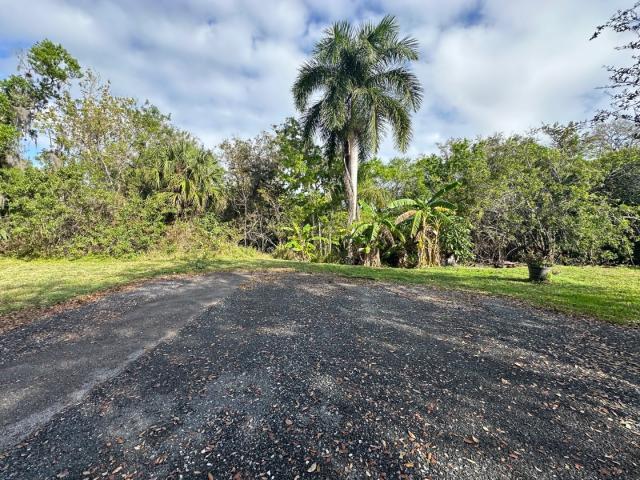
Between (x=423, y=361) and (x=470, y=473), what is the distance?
138 centimetres

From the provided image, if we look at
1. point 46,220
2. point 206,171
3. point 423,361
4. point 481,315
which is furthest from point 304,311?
point 206,171

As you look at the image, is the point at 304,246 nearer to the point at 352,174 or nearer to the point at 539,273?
the point at 352,174

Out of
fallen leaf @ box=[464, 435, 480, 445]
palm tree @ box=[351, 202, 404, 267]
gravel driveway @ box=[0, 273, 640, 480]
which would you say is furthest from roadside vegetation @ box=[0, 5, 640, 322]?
fallen leaf @ box=[464, 435, 480, 445]

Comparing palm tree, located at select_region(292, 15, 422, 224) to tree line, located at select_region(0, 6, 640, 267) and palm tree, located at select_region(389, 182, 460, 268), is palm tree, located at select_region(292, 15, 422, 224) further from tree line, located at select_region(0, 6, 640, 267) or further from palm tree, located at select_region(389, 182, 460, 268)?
palm tree, located at select_region(389, 182, 460, 268)

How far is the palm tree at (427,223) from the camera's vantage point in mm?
11148

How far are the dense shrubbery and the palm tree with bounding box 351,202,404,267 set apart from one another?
6 cm

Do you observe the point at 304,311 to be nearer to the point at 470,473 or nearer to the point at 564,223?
the point at 470,473

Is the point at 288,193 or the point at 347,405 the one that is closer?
the point at 347,405

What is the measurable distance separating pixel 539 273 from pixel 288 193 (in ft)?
41.1

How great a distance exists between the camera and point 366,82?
12.8 metres

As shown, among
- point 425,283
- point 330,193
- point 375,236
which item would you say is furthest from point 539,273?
point 330,193

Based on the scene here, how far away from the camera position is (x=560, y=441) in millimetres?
1951

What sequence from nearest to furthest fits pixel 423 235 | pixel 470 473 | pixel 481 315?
pixel 470 473 < pixel 481 315 < pixel 423 235

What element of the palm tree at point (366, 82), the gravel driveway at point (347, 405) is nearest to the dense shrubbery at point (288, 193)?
the palm tree at point (366, 82)
